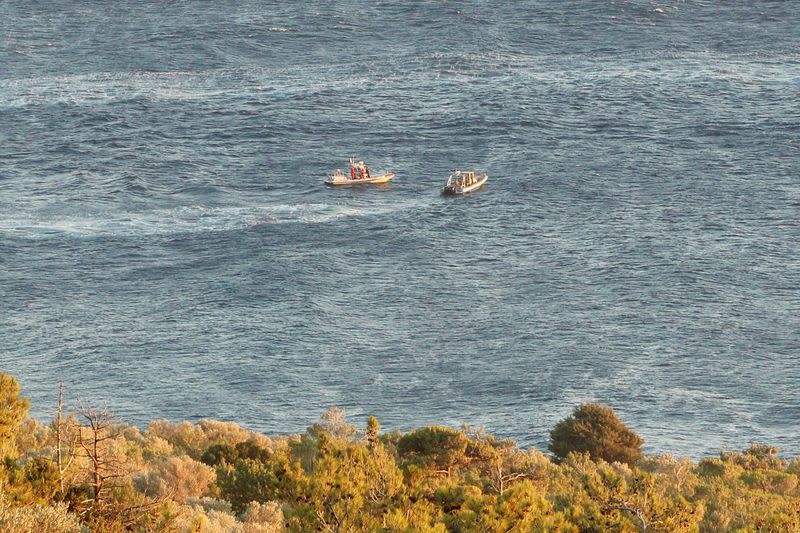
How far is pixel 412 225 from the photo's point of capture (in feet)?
431

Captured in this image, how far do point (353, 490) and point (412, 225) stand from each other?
10674 cm

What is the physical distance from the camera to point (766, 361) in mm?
96250

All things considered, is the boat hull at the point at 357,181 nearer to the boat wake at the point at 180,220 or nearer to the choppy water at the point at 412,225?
the choppy water at the point at 412,225

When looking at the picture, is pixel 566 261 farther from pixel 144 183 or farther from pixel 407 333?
pixel 144 183

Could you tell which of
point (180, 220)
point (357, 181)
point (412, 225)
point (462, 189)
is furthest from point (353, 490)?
point (357, 181)

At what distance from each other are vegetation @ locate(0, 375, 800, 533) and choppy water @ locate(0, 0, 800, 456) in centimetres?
3575

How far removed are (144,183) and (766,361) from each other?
80632 millimetres

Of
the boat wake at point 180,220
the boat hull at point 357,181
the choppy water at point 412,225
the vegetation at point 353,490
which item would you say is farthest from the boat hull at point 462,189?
the vegetation at point 353,490

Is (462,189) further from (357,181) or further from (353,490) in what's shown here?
(353,490)

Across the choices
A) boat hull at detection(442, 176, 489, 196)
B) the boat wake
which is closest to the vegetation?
the boat wake

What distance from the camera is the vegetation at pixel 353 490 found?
24.5 meters

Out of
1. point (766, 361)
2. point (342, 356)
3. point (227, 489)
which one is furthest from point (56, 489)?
point (766, 361)

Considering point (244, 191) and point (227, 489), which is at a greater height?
point (227, 489)

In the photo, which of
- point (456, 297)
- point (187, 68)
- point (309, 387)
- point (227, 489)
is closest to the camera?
point (227, 489)
